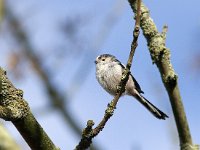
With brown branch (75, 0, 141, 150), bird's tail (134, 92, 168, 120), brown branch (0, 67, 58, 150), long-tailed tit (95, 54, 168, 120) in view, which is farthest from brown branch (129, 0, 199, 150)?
long-tailed tit (95, 54, 168, 120)

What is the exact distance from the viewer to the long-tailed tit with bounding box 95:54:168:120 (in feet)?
14.1

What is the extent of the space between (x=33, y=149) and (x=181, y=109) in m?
0.84

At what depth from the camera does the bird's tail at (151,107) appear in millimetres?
3990

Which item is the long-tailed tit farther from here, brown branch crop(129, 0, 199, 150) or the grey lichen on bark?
the grey lichen on bark

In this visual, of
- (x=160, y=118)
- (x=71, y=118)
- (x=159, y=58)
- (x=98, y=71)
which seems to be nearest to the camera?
(x=159, y=58)

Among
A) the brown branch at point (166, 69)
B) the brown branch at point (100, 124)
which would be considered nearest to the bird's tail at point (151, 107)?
the brown branch at point (166, 69)

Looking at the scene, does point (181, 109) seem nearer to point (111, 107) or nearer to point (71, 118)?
Result: point (111, 107)

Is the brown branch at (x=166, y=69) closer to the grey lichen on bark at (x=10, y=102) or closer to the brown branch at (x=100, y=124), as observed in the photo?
the brown branch at (x=100, y=124)

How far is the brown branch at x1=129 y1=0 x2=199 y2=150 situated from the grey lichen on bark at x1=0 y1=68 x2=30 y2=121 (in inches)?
33.7

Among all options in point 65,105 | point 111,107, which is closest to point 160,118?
point 65,105

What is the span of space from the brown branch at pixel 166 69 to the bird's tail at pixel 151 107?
1.29 m

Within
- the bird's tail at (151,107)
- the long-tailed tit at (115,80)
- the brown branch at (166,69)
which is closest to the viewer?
the brown branch at (166,69)

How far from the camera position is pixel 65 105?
3.43m

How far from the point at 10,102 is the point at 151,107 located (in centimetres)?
256
